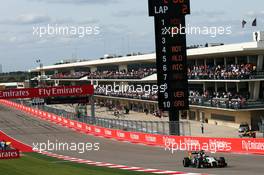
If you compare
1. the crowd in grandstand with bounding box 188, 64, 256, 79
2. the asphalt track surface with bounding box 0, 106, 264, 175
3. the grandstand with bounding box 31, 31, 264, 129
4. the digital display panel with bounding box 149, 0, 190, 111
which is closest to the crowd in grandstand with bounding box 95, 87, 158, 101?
the grandstand with bounding box 31, 31, 264, 129

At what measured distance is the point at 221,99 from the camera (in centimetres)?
4591

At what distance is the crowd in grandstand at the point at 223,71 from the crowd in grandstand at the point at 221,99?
5.24 feet

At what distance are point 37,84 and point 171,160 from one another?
101298mm

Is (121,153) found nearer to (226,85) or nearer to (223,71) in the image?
(223,71)

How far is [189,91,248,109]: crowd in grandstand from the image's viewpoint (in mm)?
42656

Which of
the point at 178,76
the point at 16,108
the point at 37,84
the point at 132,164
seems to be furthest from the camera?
the point at 37,84

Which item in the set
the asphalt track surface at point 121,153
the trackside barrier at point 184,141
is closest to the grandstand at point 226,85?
the trackside barrier at point 184,141

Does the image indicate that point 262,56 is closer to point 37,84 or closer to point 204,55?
point 204,55

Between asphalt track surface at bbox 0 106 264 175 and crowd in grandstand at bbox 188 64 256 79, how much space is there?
11429mm

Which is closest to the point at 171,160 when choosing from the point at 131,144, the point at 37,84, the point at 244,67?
the point at 131,144

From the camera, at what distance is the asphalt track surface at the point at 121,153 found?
22177 mm

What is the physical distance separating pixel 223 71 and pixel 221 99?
279 centimetres

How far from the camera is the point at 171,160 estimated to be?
26812mm

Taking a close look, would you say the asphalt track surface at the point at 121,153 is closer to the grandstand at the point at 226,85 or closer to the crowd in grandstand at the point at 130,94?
the grandstand at the point at 226,85
